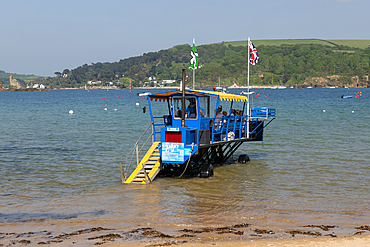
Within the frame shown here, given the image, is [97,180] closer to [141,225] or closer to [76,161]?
[76,161]

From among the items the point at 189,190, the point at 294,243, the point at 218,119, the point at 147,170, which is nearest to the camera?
the point at 294,243

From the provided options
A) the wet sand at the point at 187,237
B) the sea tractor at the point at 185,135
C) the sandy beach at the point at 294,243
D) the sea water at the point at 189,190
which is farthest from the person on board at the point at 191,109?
the sandy beach at the point at 294,243

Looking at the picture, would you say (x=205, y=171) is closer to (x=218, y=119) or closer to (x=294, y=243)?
(x=218, y=119)

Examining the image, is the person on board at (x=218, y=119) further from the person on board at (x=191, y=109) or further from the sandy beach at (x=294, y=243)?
the sandy beach at (x=294, y=243)

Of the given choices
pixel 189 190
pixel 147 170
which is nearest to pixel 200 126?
pixel 147 170

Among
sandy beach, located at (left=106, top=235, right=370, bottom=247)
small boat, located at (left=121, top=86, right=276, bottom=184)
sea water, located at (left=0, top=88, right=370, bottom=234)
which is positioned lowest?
sea water, located at (left=0, top=88, right=370, bottom=234)

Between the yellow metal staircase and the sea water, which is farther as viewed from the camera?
the yellow metal staircase

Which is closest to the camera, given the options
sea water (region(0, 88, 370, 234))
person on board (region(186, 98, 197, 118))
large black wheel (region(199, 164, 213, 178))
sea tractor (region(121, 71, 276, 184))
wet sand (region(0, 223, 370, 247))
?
wet sand (region(0, 223, 370, 247))

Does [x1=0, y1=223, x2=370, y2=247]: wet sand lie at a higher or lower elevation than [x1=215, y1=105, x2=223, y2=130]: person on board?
lower

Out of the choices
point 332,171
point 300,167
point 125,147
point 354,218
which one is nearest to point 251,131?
point 300,167

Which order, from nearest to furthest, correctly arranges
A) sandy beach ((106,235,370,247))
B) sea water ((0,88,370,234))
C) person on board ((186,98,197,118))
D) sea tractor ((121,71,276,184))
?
sandy beach ((106,235,370,247)) < sea water ((0,88,370,234)) < sea tractor ((121,71,276,184)) < person on board ((186,98,197,118))

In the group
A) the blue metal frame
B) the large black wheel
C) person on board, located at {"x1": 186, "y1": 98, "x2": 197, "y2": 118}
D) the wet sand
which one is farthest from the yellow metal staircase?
the wet sand

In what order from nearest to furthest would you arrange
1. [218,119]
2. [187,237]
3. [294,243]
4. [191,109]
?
1. [294,243]
2. [187,237]
3. [191,109]
4. [218,119]

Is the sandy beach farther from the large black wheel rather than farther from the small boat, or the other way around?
the large black wheel
